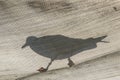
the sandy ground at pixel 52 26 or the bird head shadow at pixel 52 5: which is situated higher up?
the bird head shadow at pixel 52 5

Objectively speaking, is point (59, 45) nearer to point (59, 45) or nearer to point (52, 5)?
point (59, 45)

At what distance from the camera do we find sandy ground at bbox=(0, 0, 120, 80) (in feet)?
3.54

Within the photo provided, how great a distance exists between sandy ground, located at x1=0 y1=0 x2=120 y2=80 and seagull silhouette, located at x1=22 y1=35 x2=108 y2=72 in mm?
13

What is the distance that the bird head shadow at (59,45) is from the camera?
1130 millimetres

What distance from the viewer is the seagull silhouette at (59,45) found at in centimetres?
113

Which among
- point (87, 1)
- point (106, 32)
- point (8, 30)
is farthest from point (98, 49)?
point (8, 30)

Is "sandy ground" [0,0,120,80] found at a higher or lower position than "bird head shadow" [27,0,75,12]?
lower

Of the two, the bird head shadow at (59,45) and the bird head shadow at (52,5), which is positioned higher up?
the bird head shadow at (52,5)

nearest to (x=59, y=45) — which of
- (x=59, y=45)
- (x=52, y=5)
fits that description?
(x=59, y=45)

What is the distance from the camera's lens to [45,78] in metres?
1.19

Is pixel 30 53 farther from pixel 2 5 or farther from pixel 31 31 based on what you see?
pixel 2 5

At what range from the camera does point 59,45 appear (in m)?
1.14

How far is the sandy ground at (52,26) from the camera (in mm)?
1078

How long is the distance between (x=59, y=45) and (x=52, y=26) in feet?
0.23
